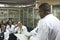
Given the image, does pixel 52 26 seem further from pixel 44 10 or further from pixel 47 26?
pixel 44 10

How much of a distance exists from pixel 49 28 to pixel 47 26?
0.12ft

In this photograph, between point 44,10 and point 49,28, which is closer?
point 49,28

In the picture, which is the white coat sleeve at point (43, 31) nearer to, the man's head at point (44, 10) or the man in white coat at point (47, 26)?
the man in white coat at point (47, 26)

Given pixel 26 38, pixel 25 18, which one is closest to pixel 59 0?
pixel 26 38

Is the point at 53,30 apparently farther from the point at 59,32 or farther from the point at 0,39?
the point at 0,39

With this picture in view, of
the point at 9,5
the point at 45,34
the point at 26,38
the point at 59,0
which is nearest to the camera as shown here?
the point at 45,34

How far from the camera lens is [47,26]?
232cm

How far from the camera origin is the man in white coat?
2328 mm

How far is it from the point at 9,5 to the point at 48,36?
11.6 m

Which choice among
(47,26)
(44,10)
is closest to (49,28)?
(47,26)

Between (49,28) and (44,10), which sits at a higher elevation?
(44,10)

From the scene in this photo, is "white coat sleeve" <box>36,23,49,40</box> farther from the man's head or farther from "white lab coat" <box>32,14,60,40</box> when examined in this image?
the man's head

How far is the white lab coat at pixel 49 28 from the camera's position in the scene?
232cm

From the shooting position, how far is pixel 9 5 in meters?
13.8
